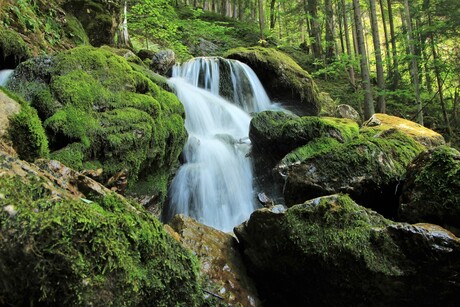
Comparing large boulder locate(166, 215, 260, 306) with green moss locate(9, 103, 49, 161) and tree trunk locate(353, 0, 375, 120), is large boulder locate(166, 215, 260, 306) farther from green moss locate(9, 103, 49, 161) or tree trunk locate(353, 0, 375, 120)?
tree trunk locate(353, 0, 375, 120)

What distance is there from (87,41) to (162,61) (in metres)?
2.45

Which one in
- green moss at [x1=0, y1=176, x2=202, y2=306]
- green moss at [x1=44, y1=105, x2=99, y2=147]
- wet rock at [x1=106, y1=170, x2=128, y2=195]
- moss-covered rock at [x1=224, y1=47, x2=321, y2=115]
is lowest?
green moss at [x1=0, y1=176, x2=202, y2=306]

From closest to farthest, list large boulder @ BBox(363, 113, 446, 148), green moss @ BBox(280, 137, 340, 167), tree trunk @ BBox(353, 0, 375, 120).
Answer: green moss @ BBox(280, 137, 340, 167), large boulder @ BBox(363, 113, 446, 148), tree trunk @ BBox(353, 0, 375, 120)

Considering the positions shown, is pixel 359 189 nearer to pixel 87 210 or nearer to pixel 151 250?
pixel 151 250

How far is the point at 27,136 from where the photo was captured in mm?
3752

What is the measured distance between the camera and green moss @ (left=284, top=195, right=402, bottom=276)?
3107mm

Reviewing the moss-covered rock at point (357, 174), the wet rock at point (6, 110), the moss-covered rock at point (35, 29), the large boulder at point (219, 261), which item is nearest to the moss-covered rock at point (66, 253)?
the large boulder at point (219, 261)

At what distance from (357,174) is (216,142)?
4.13 m

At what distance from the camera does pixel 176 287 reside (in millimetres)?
2176

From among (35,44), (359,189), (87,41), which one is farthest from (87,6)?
(359,189)

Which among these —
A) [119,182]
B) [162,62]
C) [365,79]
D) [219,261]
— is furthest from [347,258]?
[365,79]

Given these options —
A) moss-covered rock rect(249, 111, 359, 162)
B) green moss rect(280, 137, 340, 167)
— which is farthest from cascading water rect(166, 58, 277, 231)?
green moss rect(280, 137, 340, 167)

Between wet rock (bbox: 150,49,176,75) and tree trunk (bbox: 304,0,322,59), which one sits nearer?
wet rock (bbox: 150,49,176,75)

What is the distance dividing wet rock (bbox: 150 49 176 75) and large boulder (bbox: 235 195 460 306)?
8.79 m
